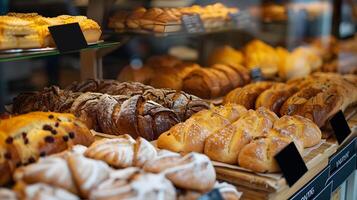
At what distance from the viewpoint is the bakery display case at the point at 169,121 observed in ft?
4.79

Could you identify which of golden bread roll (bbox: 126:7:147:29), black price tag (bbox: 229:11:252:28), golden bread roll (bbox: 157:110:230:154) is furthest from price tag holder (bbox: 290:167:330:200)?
black price tag (bbox: 229:11:252:28)

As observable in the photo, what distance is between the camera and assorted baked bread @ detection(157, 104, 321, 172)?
1866mm

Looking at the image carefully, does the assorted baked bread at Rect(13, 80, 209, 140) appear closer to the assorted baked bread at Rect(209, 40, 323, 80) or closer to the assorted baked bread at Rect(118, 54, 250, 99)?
the assorted baked bread at Rect(118, 54, 250, 99)

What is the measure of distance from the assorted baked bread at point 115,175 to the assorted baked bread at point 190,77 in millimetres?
1628

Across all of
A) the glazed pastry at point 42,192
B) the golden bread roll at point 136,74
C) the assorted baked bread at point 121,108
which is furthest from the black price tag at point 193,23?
the glazed pastry at point 42,192

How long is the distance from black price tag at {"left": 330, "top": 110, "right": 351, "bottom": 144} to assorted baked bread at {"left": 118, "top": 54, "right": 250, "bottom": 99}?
93cm

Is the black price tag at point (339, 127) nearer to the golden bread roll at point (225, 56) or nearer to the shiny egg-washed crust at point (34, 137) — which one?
the shiny egg-washed crust at point (34, 137)

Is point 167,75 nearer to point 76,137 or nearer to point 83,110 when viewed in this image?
point 83,110

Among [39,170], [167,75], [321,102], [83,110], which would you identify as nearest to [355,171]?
[321,102]

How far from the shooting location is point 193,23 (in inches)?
130

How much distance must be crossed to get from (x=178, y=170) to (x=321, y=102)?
1.41 metres

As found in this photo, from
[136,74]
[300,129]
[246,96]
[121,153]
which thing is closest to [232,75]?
[246,96]

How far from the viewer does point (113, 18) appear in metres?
3.08

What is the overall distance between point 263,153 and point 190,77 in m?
1.57
